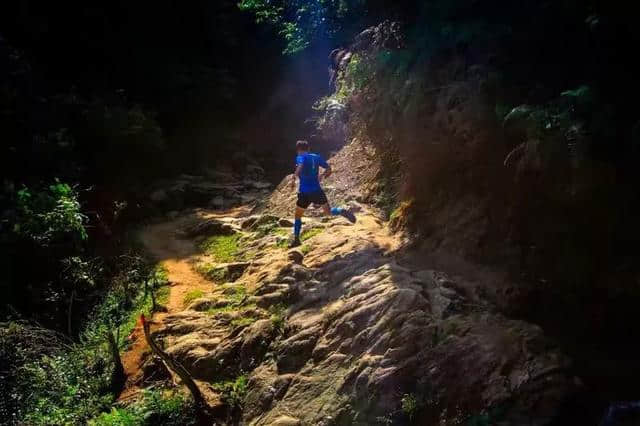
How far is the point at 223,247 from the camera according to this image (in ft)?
38.5

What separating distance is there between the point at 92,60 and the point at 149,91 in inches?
104

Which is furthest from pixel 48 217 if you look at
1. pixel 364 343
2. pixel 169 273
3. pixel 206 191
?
pixel 364 343

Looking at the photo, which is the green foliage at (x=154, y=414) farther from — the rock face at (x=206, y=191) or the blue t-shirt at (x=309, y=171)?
→ the rock face at (x=206, y=191)

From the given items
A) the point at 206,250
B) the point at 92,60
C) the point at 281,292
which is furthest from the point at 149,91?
the point at 281,292

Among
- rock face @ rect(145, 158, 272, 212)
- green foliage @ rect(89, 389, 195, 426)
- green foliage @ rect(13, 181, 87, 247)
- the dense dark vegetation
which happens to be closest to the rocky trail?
green foliage @ rect(89, 389, 195, 426)

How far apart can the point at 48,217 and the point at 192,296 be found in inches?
141

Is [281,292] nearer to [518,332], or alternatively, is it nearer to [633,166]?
[518,332]

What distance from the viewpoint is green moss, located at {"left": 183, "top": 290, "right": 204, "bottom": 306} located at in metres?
9.48

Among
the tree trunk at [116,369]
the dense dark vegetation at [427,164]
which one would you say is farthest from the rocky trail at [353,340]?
the dense dark vegetation at [427,164]

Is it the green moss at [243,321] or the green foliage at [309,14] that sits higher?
the green foliage at [309,14]

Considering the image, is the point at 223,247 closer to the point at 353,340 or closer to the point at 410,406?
the point at 353,340

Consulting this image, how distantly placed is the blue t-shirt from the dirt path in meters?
3.00

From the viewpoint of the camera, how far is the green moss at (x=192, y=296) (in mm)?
9477

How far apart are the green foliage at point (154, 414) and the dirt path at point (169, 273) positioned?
2.00 feet
